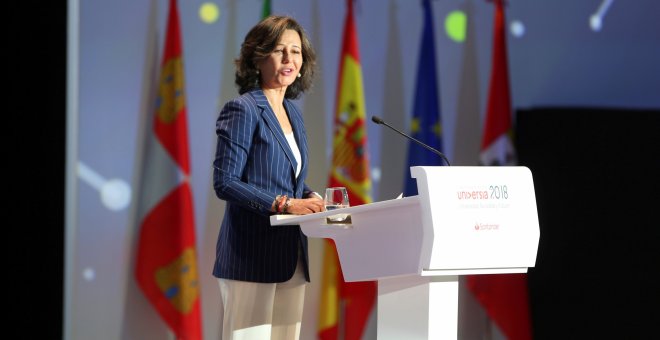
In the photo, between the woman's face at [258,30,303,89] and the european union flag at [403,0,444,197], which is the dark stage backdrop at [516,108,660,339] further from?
the woman's face at [258,30,303,89]

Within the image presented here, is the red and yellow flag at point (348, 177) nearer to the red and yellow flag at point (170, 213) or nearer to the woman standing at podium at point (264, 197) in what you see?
the red and yellow flag at point (170, 213)

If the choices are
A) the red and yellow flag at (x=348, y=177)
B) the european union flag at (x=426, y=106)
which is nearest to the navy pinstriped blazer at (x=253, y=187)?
the red and yellow flag at (x=348, y=177)

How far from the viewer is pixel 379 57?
5.52 metres

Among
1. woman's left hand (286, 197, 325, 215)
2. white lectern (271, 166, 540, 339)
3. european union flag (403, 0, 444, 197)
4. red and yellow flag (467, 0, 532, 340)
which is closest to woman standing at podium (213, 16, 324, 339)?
woman's left hand (286, 197, 325, 215)

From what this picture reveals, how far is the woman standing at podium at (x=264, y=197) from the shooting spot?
3025mm

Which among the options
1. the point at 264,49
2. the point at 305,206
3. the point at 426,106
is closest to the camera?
the point at 305,206

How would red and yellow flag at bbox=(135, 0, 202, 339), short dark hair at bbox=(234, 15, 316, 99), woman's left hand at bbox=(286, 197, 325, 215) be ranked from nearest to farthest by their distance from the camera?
woman's left hand at bbox=(286, 197, 325, 215) < short dark hair at bbox=(234, 15, 316, 99) < red and yellow flag at bbox=(135, 0, 202, 339)

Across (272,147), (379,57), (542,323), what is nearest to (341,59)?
(379,57)

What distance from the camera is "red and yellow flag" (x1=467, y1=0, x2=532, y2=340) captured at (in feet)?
17.7

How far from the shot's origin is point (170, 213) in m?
5.00

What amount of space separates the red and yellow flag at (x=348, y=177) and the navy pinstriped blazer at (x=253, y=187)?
78.8 inches

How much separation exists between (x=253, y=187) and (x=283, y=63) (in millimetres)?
489

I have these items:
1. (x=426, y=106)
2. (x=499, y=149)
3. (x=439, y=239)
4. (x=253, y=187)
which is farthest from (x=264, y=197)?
(x=499, y=149)

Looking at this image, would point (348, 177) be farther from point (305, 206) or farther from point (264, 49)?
point (305, 206)
